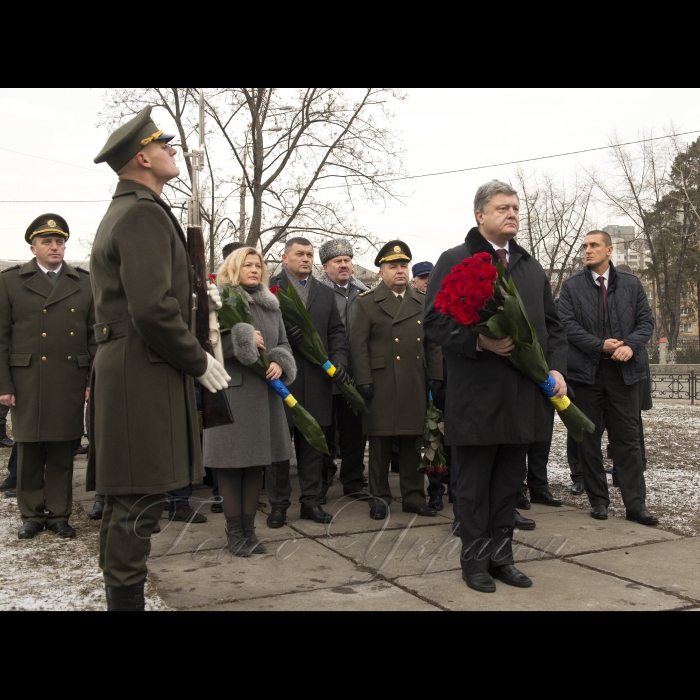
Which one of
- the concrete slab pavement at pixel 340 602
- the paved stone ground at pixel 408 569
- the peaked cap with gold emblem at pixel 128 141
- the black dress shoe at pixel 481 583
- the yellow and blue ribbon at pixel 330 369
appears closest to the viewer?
the peaked cap with gold emblem at pixel 128 141

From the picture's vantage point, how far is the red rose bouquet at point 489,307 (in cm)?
403

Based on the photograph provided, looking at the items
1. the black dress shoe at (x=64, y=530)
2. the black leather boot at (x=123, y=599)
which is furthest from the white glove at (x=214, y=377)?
the black dress shoe at (x=64, y=530)

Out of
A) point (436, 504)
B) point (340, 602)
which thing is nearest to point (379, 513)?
point (436, 504)

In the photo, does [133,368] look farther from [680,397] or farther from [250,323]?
[680,397]

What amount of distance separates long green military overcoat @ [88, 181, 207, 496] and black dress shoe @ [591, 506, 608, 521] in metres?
3.76


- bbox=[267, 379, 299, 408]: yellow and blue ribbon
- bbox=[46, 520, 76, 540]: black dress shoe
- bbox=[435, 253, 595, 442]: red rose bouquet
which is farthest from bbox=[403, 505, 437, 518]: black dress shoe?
bbox=[46, 520, 76, 540]: black dress shoe

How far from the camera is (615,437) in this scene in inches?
241

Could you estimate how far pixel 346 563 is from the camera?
15.6 ft

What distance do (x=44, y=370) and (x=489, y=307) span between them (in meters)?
3.48

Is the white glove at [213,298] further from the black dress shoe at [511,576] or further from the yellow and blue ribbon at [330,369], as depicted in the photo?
the yellow and blue ribbon at [330,369]

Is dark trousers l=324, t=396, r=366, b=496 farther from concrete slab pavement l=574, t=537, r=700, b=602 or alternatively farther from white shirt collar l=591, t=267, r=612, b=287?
concrete slab pavement l=574, t=537, r=700, b=602

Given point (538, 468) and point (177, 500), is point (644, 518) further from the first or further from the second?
point (177, 500)

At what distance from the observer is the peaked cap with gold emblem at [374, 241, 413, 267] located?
6430 millimetres

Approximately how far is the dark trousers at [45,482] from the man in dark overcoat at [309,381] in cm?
150
